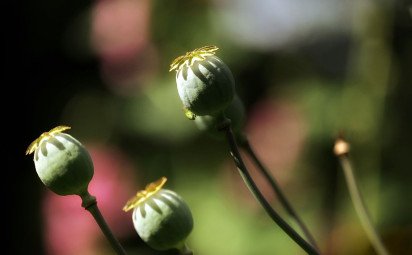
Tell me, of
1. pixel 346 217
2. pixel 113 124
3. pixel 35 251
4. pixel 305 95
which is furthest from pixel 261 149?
pixel 35 251

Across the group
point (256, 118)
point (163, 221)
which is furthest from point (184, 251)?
point (256, 118)

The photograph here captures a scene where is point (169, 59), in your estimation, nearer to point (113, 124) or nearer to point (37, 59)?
point (113, 124)

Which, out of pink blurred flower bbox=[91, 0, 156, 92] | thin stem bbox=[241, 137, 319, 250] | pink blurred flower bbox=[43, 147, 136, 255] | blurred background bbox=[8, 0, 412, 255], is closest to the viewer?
thin stem bbox=[241, 137, 319, 250]

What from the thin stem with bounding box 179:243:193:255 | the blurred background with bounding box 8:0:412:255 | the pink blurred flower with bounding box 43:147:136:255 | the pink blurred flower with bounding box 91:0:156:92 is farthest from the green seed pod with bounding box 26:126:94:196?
the pink blurred flower with bounding box 91:0:156:92

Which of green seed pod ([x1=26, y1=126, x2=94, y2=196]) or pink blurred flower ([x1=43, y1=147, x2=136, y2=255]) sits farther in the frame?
pink blurred flower ([x1=43, y1=147, x2=136, y2=255])

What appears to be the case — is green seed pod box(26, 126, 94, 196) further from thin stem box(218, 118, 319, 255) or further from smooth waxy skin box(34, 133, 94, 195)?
thin stem box(218, 118, 319, 255)

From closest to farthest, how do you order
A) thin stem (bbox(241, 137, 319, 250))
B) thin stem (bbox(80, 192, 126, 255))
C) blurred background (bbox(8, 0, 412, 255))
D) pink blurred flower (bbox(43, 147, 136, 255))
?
thin stem (bbox(80, 192, 126, 255)) < thin stem (bbox(241, 137, 319, 250)) < blurred background (bbox(8, 0, 412, 255)) < pink blurred flower (bbox(43, 147, 136, 255))
